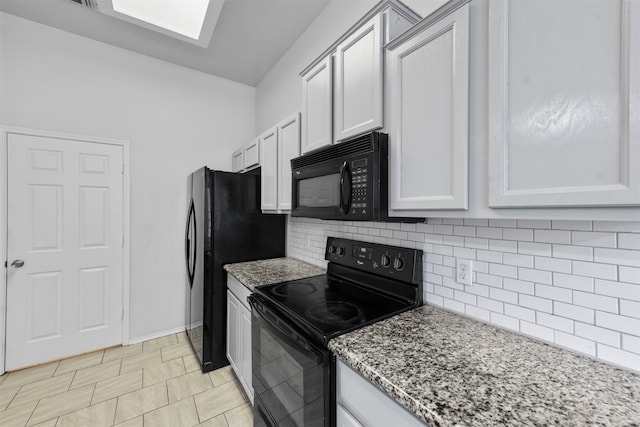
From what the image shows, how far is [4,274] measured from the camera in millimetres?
2223

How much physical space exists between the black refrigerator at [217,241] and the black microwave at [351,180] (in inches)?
39.1

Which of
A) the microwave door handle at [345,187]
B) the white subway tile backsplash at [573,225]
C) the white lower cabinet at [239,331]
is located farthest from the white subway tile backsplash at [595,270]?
the white lower cabinet at [239,331]

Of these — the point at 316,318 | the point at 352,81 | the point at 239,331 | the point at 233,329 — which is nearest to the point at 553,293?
the point at 316,318

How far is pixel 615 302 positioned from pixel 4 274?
380cm

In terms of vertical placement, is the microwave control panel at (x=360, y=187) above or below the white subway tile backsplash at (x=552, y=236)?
above

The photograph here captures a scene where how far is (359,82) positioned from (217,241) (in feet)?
5.46

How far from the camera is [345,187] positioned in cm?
123

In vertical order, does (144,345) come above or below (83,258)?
below

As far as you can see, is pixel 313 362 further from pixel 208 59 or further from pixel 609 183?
pixel 208 59

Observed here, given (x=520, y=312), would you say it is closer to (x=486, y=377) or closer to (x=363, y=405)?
(x=486, y=377)

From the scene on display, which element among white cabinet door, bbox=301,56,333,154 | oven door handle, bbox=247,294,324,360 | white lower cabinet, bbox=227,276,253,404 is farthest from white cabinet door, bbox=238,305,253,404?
white cabinet door, bbox=301,56,333,154

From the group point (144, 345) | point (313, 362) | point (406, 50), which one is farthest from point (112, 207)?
point (406, 50)

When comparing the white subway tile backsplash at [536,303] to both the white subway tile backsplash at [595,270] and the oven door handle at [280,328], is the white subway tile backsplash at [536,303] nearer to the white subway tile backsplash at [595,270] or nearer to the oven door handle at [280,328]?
the white subway tile backsplash at [595,270]

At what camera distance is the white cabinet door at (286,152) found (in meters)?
1.84
